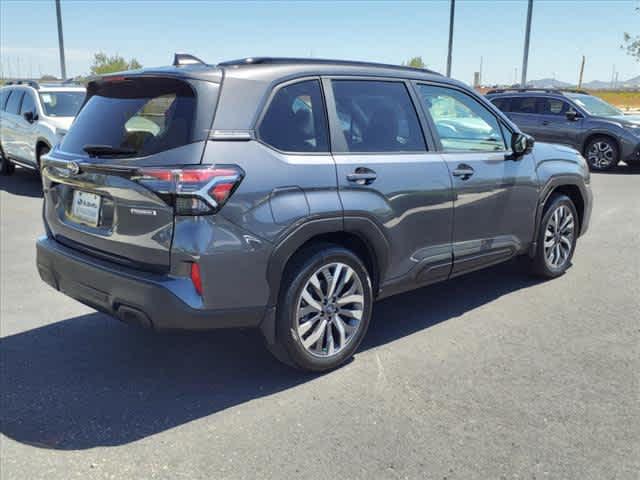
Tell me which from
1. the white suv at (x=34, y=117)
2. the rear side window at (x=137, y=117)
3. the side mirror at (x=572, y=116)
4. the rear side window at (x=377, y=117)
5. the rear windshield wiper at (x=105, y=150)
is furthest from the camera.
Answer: the side mirror at (x=572, y=116)

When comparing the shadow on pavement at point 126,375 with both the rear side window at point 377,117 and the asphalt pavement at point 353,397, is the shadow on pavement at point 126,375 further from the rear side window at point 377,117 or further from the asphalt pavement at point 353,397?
the rear side window at point 377,117

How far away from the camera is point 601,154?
13.6 meters

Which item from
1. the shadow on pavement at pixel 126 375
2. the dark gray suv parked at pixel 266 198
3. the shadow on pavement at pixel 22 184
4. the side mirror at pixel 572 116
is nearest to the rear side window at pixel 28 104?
the shadow on pavement at pixel 22 184

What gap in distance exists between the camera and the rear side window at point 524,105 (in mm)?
14633

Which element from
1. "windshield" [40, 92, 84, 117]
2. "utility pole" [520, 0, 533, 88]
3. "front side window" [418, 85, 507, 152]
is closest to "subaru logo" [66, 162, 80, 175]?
"front side window" [418, 85, 507, 152]

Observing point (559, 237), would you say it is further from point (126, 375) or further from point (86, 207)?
point (86, 207)

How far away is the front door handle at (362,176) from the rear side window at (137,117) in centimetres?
101

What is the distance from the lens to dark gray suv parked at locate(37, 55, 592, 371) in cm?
309

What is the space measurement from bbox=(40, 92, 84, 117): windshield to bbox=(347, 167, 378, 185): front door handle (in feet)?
28.0

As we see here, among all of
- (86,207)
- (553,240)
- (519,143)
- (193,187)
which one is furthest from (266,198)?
(553,240)

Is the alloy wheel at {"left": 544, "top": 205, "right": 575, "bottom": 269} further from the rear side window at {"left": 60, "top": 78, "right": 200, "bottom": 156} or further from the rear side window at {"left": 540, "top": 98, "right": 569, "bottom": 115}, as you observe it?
the rear side window at {"left": 540, "top": 98, "right": 569, "bottom": 115}

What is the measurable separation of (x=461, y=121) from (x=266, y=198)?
2177 mm

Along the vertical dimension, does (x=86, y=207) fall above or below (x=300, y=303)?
above

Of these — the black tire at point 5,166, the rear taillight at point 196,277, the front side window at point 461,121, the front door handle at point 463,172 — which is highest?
the front side window at point 461,121
